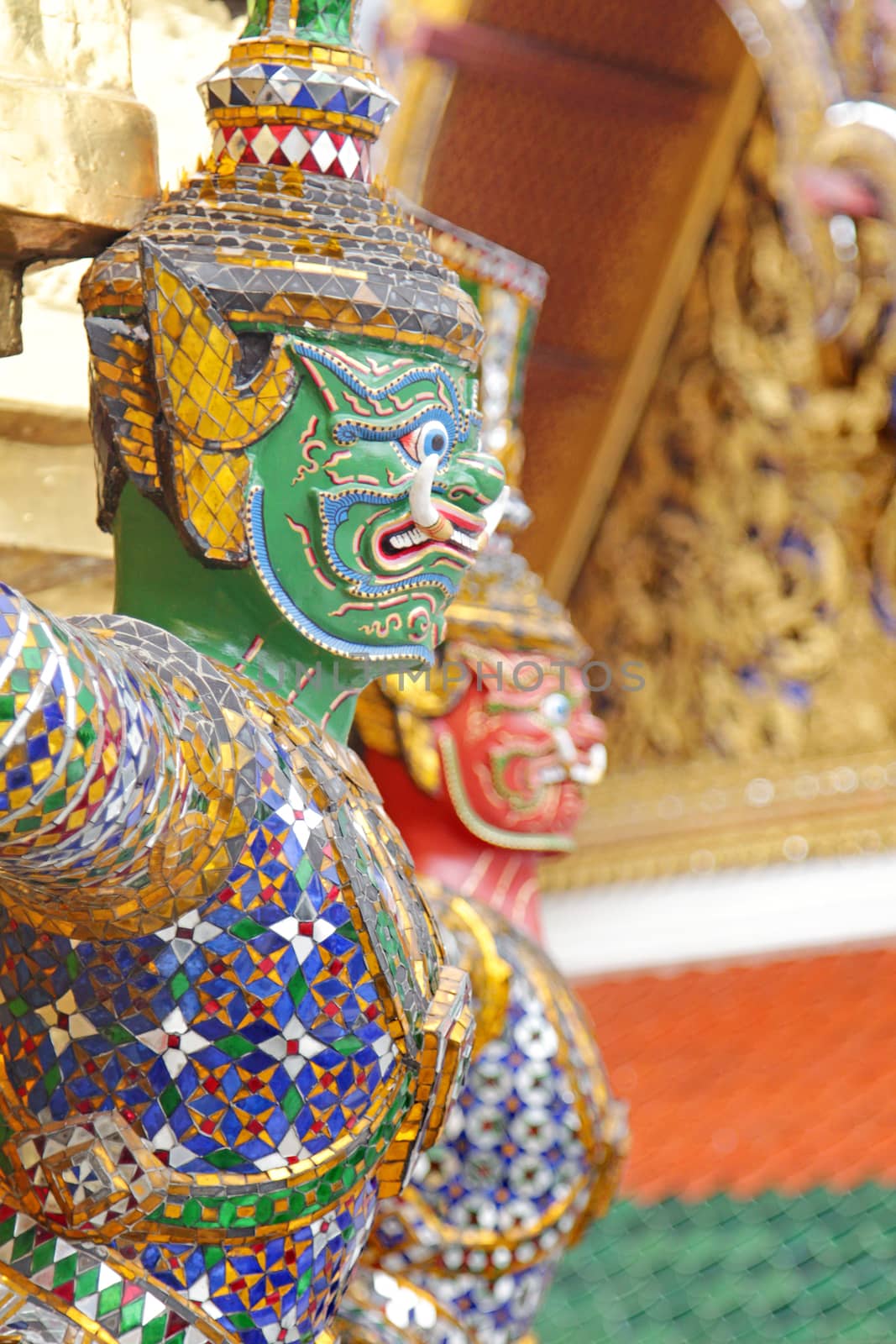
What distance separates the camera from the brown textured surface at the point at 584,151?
308cm

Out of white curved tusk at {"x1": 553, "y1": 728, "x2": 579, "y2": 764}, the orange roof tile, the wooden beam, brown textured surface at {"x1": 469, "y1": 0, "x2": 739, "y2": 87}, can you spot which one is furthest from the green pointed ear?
the wooden beam

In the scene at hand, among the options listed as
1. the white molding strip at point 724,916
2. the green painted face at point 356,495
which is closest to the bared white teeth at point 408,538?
the green painted face at point 356,495

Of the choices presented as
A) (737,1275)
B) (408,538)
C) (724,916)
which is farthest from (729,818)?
(408,538)

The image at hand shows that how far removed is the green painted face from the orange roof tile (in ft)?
4.68

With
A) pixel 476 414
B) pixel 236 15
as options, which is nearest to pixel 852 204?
pixel 236 15

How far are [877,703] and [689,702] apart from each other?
383 mm

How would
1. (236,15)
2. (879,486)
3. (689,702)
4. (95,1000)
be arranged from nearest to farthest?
(95,1000) → (236,15) → (879,486) → (689,702)

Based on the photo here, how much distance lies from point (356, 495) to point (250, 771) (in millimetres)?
178

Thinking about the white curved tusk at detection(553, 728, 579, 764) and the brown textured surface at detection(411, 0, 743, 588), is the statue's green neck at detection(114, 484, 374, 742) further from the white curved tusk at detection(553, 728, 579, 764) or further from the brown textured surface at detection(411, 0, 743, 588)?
the brown textured surface at detection(411, 0, 743, 588)

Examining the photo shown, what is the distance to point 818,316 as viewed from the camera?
132 inches

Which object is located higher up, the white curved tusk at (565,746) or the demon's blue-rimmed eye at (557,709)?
the demon's blue-rimmed eye at (557,709)

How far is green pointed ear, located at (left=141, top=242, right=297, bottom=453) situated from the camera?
1189mm

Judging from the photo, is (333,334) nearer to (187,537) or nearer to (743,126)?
(187,537)

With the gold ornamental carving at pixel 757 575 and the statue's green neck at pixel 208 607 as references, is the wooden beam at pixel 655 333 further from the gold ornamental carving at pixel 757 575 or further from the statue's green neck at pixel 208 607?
the statue's green neck at pixel 208 607
